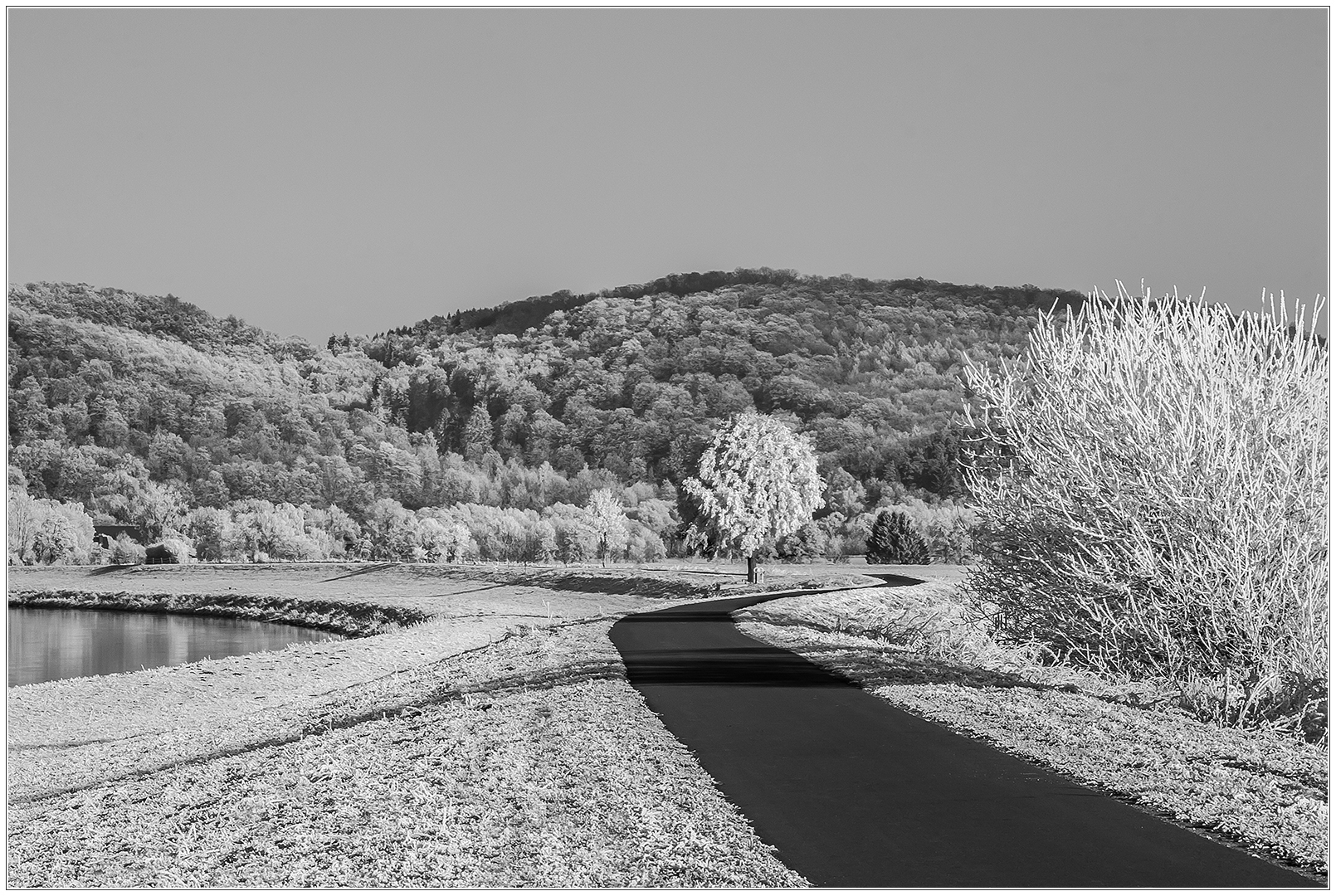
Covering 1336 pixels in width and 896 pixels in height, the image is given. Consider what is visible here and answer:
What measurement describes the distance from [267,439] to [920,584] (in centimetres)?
6707

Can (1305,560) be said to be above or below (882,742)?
above

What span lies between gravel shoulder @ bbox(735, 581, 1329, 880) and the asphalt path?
1.00 ft

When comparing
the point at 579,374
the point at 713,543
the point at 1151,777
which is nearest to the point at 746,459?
the point at 713,543

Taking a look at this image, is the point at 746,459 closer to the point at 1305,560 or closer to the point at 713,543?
the point at 713,543

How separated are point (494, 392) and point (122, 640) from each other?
→ 73.6 meters

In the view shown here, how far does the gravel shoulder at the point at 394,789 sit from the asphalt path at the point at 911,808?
405mm

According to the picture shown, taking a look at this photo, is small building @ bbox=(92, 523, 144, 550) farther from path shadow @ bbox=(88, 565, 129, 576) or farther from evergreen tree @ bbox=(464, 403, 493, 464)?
evergreen tree @ bbox=(464, 403, 493, 464)

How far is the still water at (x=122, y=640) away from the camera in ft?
114

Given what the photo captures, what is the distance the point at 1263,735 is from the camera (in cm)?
1314

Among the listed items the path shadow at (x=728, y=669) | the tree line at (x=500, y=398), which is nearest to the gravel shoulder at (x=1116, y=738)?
the path shadow at (x=728, y=669)

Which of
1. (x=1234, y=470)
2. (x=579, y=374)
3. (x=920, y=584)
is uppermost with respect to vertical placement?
(x=579, y=374)

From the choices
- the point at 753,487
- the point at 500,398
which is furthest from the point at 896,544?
the point at 500,398

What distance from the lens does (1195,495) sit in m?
14.4

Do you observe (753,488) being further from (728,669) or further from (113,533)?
(113,533)
